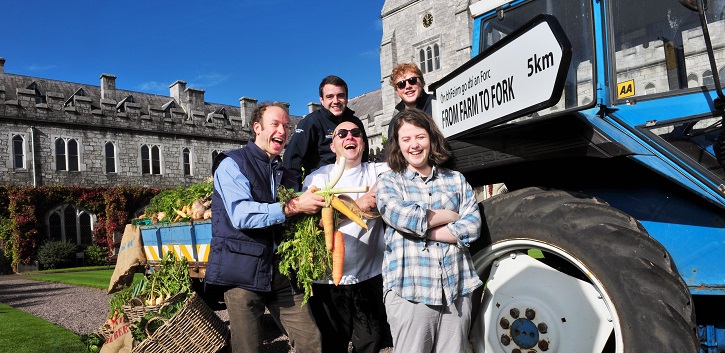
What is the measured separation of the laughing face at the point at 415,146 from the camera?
292 cm

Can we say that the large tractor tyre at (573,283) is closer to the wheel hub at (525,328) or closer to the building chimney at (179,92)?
the wheel hub at (525,328)

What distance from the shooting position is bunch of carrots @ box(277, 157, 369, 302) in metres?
3.18

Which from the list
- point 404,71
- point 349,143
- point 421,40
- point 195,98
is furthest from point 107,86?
point 349,143

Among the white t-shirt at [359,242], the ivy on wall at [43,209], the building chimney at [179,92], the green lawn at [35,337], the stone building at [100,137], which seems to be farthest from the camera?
the building chimney at [179,92]

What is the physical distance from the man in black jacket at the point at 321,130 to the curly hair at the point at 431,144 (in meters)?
1.38

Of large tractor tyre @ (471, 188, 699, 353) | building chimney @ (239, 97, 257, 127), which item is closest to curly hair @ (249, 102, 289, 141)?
large tractor tyre @ (471, 188, 699, 353)

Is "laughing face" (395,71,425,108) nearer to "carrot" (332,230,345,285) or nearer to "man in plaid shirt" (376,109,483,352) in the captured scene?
"man in plaid shirt" (376,109,483,352)

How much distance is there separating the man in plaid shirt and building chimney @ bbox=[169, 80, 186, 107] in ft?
129

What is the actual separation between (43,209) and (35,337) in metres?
23.8

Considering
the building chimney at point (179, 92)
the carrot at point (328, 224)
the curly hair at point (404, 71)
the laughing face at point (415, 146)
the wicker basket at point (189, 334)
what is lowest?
the wicker basket at point (189, 334)

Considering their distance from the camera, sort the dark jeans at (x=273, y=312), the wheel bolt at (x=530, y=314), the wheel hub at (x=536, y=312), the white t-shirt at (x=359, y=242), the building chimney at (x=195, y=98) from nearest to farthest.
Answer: the wheel hub at (x=536, y=312) < the wheel bolt at (x=530, y=314) < the dark jeans at (x=273, y=312) < the white t-shirt at (x=359, y=242) < the building chimney at (x=195, y=98)

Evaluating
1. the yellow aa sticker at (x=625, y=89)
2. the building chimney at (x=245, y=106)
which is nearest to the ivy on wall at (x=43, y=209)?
the building chimney at (x=245, y=106)

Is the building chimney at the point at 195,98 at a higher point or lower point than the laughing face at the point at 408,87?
higher

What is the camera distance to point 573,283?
270 cm
